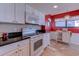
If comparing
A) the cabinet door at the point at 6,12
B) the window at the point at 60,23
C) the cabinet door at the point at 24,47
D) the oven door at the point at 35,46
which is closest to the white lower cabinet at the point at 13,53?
the cabinet door at the point at 24,47

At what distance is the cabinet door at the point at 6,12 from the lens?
2244 mm

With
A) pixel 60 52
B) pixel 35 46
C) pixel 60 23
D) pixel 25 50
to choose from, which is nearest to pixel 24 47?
pixel 25 50

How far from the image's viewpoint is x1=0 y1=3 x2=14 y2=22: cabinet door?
2.24m

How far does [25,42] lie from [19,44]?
1.09 ft

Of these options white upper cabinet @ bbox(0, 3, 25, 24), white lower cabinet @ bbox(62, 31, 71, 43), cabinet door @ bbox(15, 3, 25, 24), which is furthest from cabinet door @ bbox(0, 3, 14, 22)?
white lower cabinet @ bbox(62, 31, 71, 43)

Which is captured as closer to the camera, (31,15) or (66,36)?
(31,15)

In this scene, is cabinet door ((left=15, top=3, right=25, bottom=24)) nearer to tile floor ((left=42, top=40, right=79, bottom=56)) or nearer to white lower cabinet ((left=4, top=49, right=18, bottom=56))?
white lower cabinet ((left=4, top=49, right=18, bottom=56))

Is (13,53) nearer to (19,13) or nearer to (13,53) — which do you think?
(13,53)

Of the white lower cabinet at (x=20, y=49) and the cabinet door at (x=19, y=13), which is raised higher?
the cabinet door at (x=19, y=13)

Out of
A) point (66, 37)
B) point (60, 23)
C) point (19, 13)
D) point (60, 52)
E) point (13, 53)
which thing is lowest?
point (60, 52)

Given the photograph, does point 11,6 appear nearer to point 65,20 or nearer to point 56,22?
point 65,20

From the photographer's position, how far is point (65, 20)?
24.6 ft

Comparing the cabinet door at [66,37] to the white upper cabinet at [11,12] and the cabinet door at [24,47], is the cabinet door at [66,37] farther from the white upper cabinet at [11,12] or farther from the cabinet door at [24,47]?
the cabinet door at [24,47]

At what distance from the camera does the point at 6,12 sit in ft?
7.84
